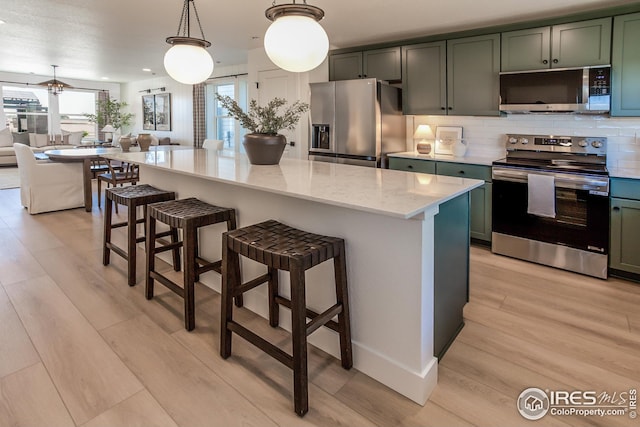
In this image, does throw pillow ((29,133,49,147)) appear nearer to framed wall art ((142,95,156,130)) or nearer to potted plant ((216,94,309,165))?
framed wall art ((142,95,156,130))

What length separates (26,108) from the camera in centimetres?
1037

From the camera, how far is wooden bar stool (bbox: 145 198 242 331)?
7.24 ft

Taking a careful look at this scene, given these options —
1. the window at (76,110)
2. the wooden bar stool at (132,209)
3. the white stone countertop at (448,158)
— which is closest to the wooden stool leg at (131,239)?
the wooden bar stool at (132,209)

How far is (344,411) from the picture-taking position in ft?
5.34

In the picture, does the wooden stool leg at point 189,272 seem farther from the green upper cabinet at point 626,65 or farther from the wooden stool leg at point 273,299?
the green upper cabinet at point 626,65

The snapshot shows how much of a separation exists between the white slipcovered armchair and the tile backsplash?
15.2 ft

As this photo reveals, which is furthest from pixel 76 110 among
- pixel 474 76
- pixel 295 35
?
pixel 295 35

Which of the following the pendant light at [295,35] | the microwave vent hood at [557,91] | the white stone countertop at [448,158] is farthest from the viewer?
the white stone countertop at [448,158]

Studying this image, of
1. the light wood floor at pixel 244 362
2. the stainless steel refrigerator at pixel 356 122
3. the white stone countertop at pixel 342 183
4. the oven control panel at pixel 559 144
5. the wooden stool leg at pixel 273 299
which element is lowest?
the light wood floor at pixel 244 362

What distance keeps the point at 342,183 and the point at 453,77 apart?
8.88 feet

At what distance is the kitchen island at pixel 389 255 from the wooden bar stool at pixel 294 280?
0.32 ft

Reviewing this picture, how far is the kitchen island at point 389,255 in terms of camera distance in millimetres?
1661

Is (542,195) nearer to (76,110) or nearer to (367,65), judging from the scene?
(367,65)

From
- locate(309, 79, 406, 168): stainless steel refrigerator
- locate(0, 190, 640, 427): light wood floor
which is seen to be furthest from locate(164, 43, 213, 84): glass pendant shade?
locate(309, 79, 406, 168): stainless steel refrigerator
